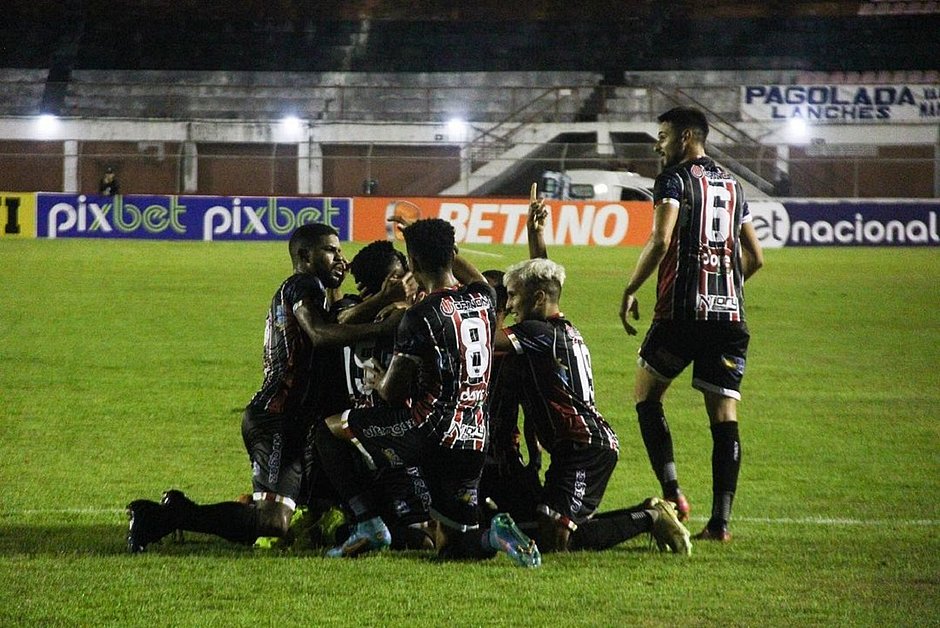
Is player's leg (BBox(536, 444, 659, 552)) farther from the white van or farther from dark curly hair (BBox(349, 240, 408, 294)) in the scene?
the white van

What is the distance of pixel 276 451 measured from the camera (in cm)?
655

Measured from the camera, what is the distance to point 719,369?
269 inches

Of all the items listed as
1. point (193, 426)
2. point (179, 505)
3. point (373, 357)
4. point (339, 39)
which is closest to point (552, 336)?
point (373, 357)

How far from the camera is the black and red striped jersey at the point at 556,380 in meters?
6.33

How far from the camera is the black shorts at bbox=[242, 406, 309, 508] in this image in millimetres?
6480

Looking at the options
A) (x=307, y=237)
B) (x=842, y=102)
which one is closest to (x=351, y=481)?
(x=307, y=237)

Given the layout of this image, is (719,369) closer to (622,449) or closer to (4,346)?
(622,449)

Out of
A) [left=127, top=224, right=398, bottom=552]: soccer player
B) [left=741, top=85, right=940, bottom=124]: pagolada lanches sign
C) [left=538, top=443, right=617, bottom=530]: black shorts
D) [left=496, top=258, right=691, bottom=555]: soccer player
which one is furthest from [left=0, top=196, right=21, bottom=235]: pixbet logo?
[left=538, top=443, right=617, bottom=530]: black shorts

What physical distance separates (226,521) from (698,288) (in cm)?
262

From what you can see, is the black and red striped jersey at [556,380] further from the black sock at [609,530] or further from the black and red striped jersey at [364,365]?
the black and red striped jersey at [364,365]

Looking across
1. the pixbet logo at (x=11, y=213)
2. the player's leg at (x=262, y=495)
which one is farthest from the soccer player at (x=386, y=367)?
the pixbet logo at (x=11, y=213)

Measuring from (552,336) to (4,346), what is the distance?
995 cm

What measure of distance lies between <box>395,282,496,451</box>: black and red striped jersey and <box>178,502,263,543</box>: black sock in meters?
0.99

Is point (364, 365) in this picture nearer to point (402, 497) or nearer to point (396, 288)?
point (396, 288)
